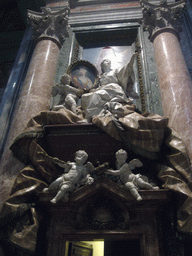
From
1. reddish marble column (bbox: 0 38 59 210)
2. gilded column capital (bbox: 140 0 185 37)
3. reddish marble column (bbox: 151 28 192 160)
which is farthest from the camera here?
gilded column capital (bbox: 140 0 185 37)

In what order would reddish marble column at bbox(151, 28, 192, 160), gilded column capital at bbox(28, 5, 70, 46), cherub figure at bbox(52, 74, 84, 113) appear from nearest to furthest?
reddish marble column at bbox(151, 28, 192, 160)
cherub figure at bbox(52, 74, 84, 113)
gilded column capital at bbox(28, 5, 70, 46)

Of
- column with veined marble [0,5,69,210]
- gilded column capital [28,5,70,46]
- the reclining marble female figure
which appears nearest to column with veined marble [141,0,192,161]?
the reclining marble female figure

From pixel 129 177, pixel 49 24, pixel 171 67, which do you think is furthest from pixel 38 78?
pixel 129 177

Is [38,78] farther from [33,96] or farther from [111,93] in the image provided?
[111,93]

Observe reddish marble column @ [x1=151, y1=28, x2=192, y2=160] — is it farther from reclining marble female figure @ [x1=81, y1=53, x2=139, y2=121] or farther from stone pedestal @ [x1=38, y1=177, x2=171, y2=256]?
stone pedestal @ [x1=38, y1=177, x2=171, y2=256]

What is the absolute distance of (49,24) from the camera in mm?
5750

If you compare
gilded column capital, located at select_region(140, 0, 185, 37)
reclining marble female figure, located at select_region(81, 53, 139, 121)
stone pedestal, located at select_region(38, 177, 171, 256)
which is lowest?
stone pedestal, located at select_region(38, 177, 171, 256)

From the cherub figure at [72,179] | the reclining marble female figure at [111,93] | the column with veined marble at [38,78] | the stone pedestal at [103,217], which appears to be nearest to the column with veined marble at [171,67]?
the reclining marble female figure at [111,93]

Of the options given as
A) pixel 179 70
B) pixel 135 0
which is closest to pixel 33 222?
pixel 179 70

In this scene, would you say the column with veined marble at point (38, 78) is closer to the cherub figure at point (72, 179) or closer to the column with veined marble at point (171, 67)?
the cherub figure at point (72, 179)

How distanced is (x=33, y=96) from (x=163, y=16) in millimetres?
3498

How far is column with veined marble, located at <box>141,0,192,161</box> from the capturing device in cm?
370

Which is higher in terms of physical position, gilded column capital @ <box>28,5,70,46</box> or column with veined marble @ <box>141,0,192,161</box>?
gilded column capital @ <box>28,5,70,46</box>

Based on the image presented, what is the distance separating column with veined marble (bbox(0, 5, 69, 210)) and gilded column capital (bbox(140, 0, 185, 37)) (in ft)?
6.73
